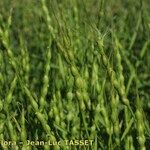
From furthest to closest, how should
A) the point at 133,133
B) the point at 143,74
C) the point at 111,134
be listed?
the point at 143,74 → the point at 133,133 → the point at 111,134

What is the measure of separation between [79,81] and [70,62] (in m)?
0.05

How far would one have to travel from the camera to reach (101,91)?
51.5 inches

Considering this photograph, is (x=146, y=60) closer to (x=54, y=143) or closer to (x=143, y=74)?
(x=143, y=74)

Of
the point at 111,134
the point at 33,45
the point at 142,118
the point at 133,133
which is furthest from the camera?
the point at 33,45

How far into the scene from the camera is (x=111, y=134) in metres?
1.29

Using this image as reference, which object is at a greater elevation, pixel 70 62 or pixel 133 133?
pixel 70 62

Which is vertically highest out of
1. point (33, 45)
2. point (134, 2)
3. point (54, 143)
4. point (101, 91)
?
point (134, 2)

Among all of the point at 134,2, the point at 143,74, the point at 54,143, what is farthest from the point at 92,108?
the point at 134,2

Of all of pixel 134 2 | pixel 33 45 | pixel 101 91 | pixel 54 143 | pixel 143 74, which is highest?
pixel 134 2

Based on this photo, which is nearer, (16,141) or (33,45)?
(16,141)

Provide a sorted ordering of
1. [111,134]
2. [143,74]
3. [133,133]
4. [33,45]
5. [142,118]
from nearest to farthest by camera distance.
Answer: [142,118] → [111,134] → [133,133] → [143,74] → [33,45]

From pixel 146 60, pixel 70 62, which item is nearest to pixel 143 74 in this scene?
pixel 146 60

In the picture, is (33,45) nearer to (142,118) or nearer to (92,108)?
(92,108)

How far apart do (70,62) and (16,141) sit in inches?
10.4
